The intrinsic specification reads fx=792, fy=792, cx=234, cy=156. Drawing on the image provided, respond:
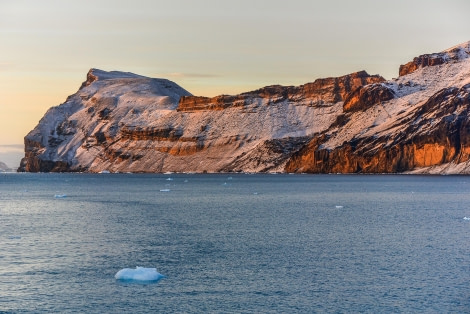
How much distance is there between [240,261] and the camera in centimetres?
5447

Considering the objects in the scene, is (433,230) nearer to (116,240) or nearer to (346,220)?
(346,220)

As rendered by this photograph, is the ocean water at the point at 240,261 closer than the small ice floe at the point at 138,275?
Yes

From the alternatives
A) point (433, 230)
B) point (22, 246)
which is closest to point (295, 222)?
point (433, 230)

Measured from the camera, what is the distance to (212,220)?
281ft

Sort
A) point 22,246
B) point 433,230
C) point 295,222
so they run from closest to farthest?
point 22,246, point 433,230, point 295,222

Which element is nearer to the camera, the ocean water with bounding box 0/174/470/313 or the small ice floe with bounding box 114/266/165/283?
the ocean water with bounding box 0/174/470/313

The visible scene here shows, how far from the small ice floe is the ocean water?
0.38 meters

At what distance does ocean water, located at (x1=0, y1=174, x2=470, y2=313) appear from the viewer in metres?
42.8

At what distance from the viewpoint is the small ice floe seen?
47.4 metres

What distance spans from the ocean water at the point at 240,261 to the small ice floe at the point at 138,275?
0.38 metres

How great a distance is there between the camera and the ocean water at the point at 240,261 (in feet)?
140

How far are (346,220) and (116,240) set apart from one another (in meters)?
28.0

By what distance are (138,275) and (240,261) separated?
9.16m

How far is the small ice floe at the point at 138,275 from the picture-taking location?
4744 cm
